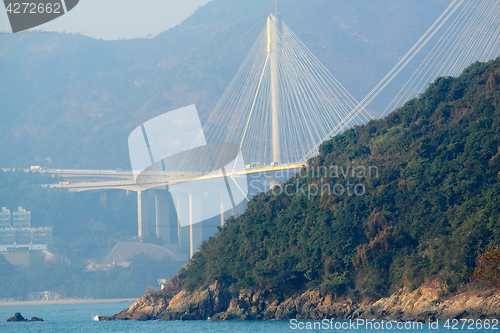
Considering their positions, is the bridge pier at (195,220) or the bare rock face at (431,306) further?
the bridge pier at (195,220)

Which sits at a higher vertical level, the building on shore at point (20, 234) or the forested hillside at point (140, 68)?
the forested hillside at point (140, 68)

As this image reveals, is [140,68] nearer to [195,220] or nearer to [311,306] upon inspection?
[195,220]

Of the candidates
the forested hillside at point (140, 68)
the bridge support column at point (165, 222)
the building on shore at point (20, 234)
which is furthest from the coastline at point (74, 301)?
the forested hillside at point (140, 68)

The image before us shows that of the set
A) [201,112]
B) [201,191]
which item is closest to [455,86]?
[201,191]

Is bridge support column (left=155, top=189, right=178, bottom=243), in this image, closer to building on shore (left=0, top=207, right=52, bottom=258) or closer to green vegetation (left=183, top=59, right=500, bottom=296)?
building on shore (left=0, top=207, right=52, bottom=258)

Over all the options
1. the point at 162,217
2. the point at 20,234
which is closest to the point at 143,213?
the point at 162,217

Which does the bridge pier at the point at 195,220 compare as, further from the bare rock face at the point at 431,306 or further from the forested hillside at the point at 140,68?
the forested hillside at the point at 140,68
